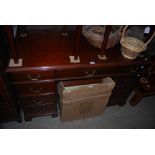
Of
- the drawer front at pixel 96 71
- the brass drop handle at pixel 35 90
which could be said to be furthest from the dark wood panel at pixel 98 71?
the brass drop handle at pixel 35 90

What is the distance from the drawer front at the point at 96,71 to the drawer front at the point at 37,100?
296 millimetres

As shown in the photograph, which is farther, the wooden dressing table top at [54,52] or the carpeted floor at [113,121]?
the carpeted floor at [113,121]

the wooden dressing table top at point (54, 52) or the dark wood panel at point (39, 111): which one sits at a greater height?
the wooden dressing table top at point (54, 52)

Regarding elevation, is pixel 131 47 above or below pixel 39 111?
above

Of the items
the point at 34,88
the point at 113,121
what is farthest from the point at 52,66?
the point at 113,121

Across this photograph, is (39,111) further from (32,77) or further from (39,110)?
(32,77)

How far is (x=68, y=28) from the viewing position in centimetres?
144

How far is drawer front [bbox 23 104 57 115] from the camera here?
1474 mm

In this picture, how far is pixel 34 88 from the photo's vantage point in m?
1.27

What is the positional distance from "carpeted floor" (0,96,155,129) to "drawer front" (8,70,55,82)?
2.22 ft

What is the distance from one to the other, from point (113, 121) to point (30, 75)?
1.13 metres

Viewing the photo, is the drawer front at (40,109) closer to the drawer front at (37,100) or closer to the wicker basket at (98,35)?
the drawer front at (37,100)

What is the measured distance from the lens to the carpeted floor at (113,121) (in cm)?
161

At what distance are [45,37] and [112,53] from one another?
612mm
